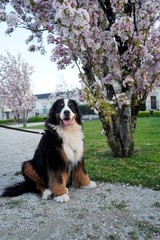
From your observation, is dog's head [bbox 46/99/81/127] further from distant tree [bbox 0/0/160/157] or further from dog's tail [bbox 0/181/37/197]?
distant tree [bbox 0/0/160/157]

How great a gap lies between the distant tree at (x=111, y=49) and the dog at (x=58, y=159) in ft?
5.07

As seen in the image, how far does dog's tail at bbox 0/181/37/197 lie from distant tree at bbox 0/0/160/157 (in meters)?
2.16

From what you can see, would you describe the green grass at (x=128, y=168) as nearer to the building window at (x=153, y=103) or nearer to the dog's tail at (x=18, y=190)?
the dog's tail at (x=18, y=190)

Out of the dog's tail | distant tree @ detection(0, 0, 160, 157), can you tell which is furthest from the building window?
the dog's tail

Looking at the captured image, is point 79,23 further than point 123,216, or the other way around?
point 79,23

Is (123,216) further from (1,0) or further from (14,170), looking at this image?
(1,0)

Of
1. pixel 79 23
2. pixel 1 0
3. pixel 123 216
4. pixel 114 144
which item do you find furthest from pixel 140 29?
pixel 123 216

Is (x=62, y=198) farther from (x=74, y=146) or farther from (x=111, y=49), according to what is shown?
(x=111, y=49)

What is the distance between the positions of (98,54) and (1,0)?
8.70ft

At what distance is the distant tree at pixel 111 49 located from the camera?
19.1 feet

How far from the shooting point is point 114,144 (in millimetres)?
7250

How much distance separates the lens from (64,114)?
4.38m

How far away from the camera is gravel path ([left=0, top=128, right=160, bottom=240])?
3.15 metres

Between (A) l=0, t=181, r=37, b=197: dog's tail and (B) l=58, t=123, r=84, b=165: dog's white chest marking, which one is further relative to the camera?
(A) l=0, t=181, r=37, b=197: dog's tail
